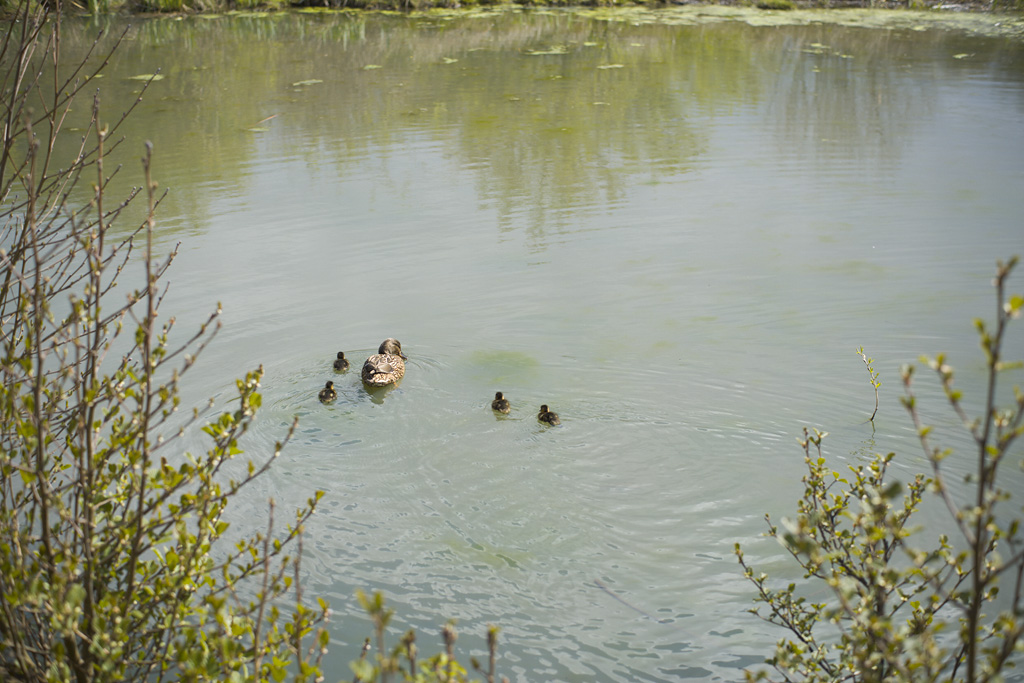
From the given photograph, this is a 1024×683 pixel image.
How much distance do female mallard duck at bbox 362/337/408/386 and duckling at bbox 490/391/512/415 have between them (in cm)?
79

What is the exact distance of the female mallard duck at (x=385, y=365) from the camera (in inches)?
212

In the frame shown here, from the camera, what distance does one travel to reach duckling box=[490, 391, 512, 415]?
5020 mm

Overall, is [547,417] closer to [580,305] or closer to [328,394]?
[328,394]

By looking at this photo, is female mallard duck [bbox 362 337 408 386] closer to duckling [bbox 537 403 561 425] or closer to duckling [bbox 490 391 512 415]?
duckling [bbox 490 391 512 415]

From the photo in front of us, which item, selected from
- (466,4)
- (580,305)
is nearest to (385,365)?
(580,305)

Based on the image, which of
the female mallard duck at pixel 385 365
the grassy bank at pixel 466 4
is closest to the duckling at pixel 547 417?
the female mallard duck at pixel 385 365

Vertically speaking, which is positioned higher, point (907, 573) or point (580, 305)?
point (907, 573)

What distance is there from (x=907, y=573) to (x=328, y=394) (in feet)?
12.1

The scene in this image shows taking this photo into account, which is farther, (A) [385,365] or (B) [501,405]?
(A) [385,365]

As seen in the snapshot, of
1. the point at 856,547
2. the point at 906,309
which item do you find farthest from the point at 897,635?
the point at 906,309

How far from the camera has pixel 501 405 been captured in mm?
5020

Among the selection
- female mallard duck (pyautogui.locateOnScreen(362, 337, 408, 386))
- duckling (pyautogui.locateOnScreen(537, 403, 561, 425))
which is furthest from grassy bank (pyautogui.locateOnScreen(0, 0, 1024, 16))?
duckling (pyautogui.locateOnScreen(537, 403, 561, 425))

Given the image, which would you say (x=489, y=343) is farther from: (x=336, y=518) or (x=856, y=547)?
(x=856, y=547)

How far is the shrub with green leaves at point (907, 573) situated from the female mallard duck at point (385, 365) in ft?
8.49
